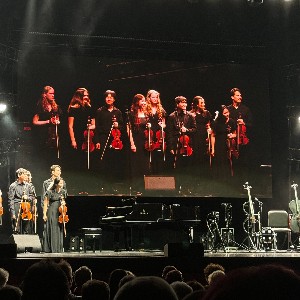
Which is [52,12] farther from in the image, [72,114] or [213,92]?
[213,92]

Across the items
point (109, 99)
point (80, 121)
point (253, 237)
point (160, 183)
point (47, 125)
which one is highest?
point (109, 99)

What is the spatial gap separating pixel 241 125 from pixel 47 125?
489cm

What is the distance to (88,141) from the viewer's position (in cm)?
1495

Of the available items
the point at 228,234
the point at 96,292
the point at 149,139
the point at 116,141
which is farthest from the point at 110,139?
the point at 96,292

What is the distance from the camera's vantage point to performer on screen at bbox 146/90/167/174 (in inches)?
602

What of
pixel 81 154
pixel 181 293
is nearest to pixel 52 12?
pixel 81 154

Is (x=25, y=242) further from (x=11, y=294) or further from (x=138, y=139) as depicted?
→ (x=11, y=294)

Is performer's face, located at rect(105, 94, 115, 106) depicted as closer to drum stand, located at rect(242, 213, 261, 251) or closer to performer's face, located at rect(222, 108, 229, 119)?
performer's face, located at rect(222, 108, 229, 119)

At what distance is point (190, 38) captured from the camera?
51.9ft

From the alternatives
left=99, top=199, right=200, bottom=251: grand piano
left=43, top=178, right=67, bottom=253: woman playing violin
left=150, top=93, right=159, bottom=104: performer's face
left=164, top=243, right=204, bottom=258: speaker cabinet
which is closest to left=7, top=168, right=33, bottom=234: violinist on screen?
left=43, top=178, right=67, bottom=253: woman playing violin

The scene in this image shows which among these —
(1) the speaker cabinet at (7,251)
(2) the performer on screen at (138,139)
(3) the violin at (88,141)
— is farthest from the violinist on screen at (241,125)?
(1) the speaker cabinet at (7,251)

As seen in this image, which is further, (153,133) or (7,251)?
(153,133)

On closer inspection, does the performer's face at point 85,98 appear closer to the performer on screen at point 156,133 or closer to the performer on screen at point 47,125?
the performer on screen at point 47,125

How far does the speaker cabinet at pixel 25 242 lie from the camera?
11164mm
